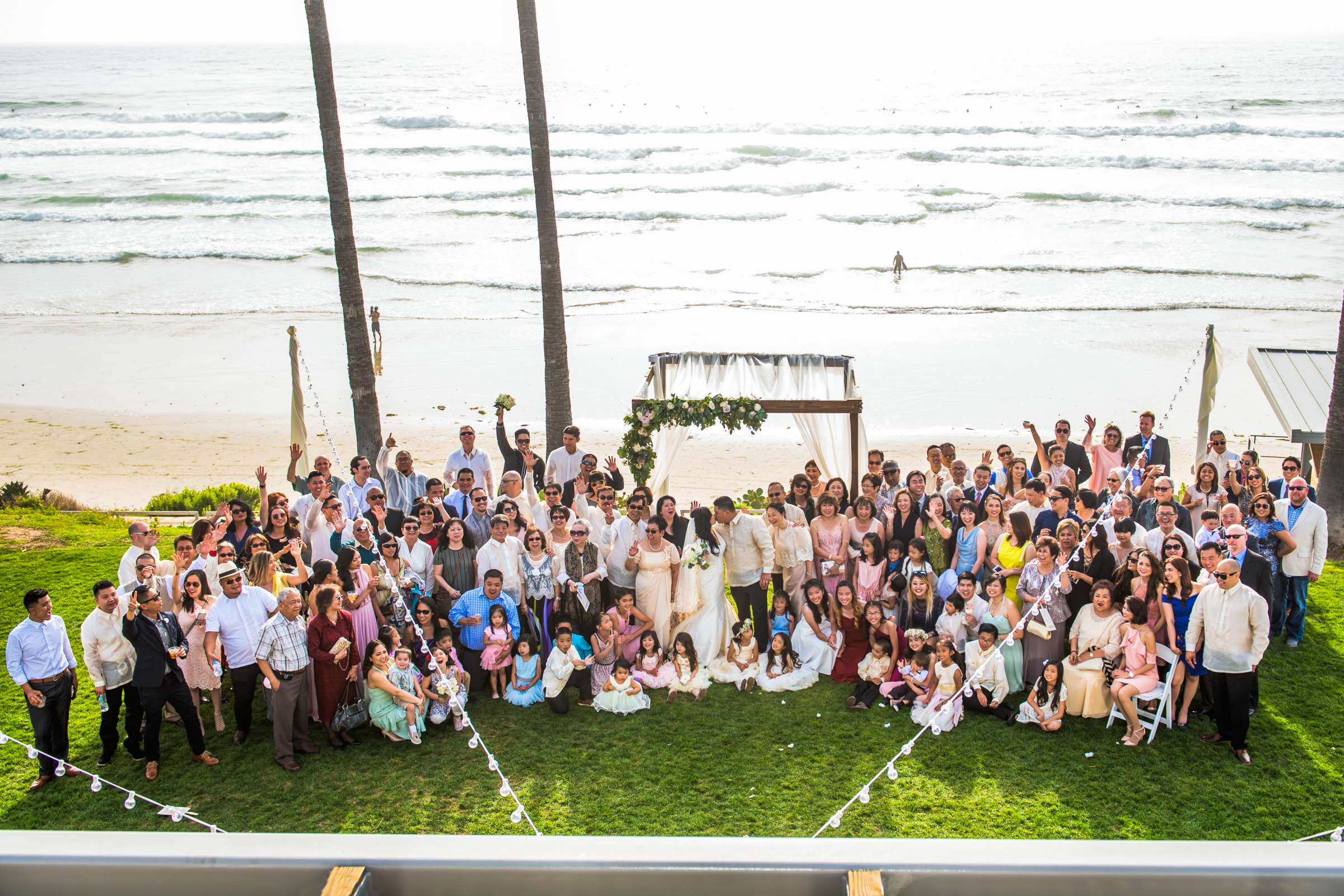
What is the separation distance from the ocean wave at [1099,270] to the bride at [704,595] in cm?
2946

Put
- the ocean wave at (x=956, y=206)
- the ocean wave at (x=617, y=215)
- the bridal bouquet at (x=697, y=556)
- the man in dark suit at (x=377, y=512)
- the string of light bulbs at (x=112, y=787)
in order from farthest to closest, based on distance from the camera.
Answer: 1. the ocean wave at (x=956, y=206)
2. the ocean wave at (x=617, y=215)
3. the man in dark suit at (x=377, y=512)
4. the bridal bouquet at (x=697, y=556)
5. the string of light bulbs at (x=112, y=787)

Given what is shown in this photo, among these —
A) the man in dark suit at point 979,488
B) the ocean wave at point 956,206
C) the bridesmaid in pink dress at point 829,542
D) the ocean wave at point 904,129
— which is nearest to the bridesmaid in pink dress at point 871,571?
the bridesmaid in pink dress at point 829,542

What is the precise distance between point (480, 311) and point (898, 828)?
26918 mm

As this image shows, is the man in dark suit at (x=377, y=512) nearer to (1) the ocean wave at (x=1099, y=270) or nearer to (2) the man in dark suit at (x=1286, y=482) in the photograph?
(2) the man in dark suit at (x=1286, y=482)

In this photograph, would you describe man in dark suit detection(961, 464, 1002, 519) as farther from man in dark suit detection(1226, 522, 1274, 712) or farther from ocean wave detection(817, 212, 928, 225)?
ocean wave detection(817, 212, 928, 225)

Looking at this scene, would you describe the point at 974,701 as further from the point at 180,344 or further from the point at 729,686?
the point at 180,344

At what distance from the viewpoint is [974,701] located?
9.55m

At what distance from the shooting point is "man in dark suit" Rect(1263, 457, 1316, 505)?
10.8 meters

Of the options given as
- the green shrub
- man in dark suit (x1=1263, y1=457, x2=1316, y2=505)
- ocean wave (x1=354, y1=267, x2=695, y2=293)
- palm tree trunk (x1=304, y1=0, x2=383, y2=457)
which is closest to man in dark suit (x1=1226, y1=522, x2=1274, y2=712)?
man in dark suit (x1=1263, y1=457, x2=1316, y2=505)

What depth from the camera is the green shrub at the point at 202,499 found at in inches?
640

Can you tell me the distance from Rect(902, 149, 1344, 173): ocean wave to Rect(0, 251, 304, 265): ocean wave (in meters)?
33.9

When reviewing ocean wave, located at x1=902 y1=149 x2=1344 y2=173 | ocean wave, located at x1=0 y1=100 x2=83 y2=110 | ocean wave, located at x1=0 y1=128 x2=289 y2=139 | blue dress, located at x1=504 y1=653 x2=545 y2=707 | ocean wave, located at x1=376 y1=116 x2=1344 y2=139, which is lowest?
blue dress, located at x1=504 y1=653 x2=545 y2=707

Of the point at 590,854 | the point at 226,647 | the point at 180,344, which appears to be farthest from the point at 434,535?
the point at 180,344

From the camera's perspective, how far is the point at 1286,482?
10984 millimetres
